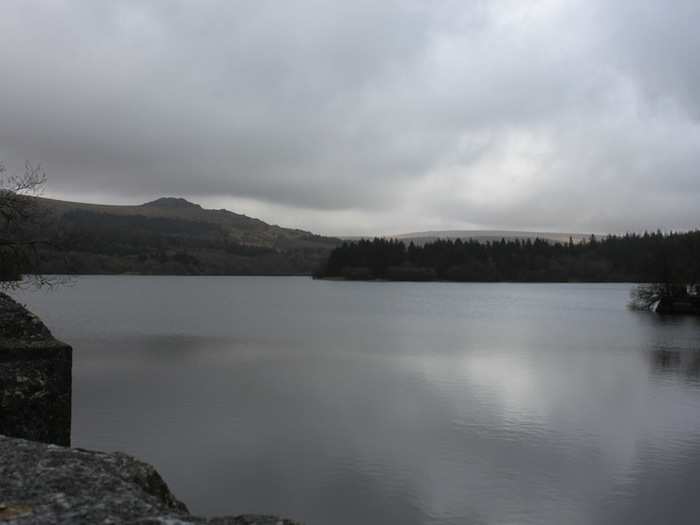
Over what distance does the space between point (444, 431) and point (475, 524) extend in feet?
23.4

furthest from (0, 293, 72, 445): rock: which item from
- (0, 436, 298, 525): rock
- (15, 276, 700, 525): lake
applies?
(15, 276, 700, 525): lake

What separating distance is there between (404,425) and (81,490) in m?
17.9

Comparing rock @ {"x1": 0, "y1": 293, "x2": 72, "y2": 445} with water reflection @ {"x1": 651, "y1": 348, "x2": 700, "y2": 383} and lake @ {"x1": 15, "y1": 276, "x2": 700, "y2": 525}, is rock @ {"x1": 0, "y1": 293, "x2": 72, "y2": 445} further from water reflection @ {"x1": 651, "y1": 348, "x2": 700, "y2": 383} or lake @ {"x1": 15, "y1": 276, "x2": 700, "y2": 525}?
water reflection @ {"x1": 651, "y1": 348, "x2": 700, "y2": 383}

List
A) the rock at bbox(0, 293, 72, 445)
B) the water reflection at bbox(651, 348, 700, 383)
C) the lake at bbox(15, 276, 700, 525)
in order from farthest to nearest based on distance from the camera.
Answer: the water reflection at bbox(651, 348, 700, 383)
the lake at bbox(15, 276, 700, 525)
the rock at bbox(0, 293, 72, 445)

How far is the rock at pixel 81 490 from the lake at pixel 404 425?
9.44 meters

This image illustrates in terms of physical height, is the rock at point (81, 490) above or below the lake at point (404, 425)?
above

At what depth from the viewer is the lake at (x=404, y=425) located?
46.5 feet

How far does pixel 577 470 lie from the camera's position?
53.8 ft

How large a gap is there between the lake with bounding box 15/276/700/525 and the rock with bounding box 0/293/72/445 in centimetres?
645

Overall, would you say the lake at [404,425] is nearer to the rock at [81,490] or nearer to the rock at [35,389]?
the rock at [35,389]

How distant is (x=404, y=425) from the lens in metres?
20.8

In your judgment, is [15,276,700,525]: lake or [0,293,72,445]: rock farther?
[15,276,700,525]: lake

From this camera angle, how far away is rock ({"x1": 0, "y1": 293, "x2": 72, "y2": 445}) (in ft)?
23.5

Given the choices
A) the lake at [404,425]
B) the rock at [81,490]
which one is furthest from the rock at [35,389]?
the lake at [404,425]
